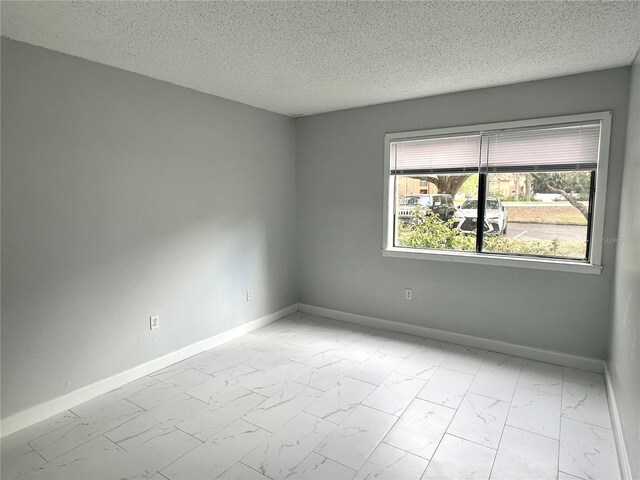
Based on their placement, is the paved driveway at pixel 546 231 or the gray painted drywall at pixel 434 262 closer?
the gray painted drywall at pixel 434 262

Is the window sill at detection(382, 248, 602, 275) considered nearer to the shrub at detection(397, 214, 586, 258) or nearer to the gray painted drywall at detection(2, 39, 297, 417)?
the shrub at detection(397, 214, 586, 258)

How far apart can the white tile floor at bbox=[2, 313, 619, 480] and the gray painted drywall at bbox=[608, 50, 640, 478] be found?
1.00ft

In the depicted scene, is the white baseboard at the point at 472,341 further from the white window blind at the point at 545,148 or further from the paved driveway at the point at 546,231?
the white window blind at the point at 545,148

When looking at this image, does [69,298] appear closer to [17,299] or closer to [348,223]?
[17,299]

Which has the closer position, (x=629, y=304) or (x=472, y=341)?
(x=629, y=304)

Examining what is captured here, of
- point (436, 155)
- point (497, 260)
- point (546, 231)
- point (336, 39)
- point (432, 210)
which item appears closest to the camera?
point (336, 39)

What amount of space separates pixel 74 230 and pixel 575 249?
13.1 ft

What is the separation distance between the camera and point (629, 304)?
6.96 feet

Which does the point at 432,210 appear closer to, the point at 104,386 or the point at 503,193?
the point at 503,193

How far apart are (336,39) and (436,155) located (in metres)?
1.83

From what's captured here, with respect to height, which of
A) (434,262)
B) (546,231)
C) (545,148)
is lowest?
(434,262)

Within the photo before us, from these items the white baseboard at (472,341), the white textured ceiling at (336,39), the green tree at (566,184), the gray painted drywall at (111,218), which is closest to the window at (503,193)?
the green tree at (566,184)

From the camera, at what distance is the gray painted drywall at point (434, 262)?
3.02 meters

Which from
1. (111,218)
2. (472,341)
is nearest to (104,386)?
(111,218)
